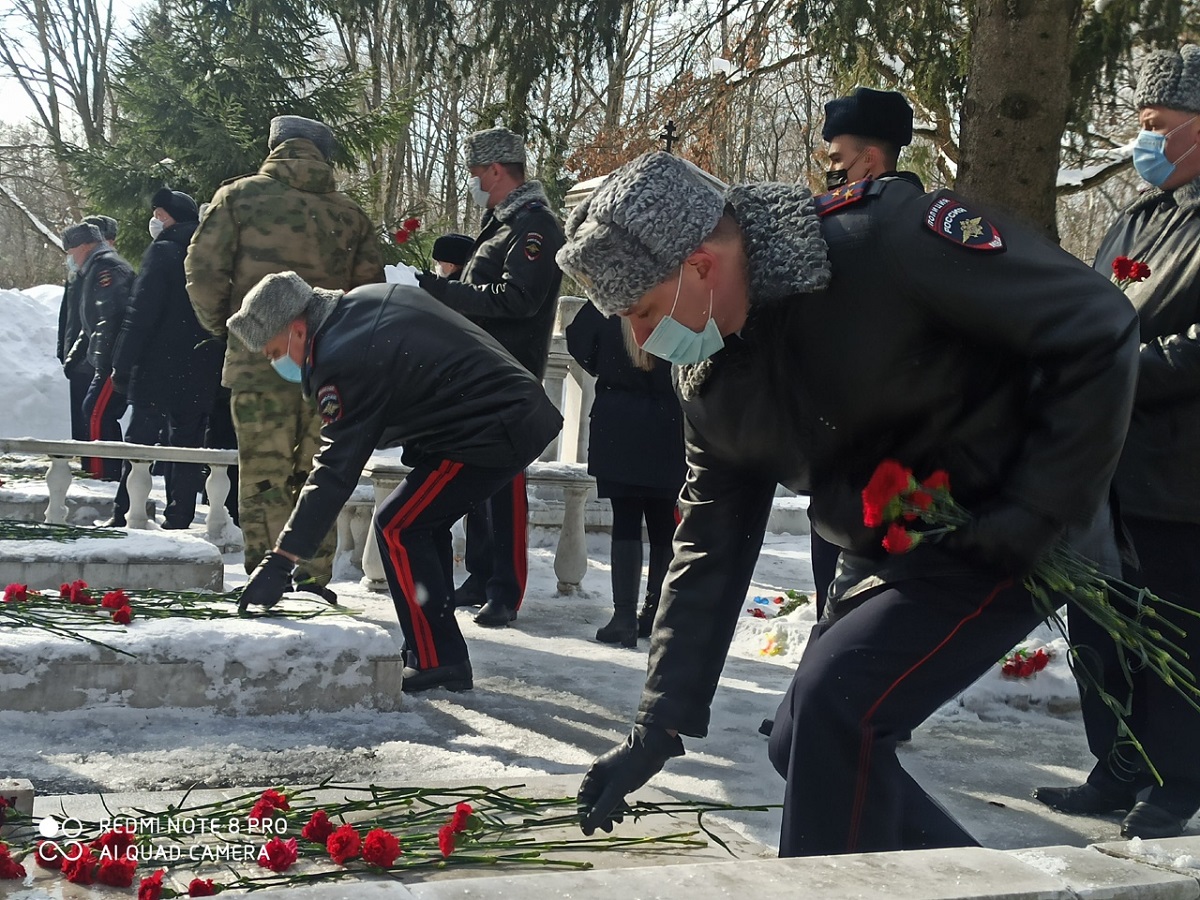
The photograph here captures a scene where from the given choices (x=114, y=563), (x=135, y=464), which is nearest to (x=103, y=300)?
(x=135, y=464)

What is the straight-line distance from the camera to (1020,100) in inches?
257

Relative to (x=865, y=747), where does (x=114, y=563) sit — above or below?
below

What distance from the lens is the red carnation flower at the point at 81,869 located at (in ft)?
8.68

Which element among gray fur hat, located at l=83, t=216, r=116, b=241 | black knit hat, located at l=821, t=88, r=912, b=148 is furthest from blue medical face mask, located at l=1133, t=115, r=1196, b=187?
gray fur hat, located at l=83, t=216, r=116, b=241

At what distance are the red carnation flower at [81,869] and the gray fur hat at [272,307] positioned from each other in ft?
8.42

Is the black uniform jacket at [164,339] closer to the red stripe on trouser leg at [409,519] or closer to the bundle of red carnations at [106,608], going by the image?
the bundle of red carnations at [106,608]

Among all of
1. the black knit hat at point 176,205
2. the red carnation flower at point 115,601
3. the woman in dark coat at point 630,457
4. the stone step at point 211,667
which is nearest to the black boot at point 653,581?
the woman in dark coat at point 630,457

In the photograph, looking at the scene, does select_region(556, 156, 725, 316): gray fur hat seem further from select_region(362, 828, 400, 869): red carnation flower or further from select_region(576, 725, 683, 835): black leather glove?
select_region(362, 828, 400, 869): red carnation flower

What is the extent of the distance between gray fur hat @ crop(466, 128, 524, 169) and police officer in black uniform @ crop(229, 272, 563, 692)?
4.72 ft

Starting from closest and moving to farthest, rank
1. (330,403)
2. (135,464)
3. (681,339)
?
(681,339), (330,403), (135,464)

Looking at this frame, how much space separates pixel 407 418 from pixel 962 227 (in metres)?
3.06

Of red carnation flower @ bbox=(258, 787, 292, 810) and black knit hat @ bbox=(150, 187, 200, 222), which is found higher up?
black knit hat @ bbox=(150, 187, 200, 222)

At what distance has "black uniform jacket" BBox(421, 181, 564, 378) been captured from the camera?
6410 mm

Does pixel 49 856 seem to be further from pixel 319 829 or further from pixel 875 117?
pixel 875 117
